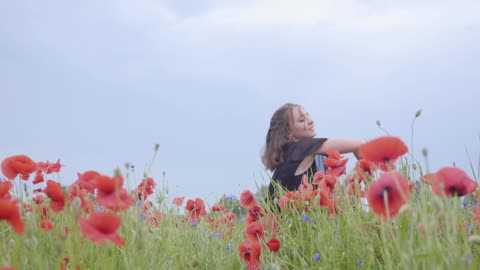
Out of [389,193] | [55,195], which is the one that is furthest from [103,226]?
[389,193]

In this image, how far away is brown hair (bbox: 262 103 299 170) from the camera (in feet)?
18.2

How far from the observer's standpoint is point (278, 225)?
3.39 meters

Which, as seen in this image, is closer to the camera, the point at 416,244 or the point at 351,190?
the point at 416,244

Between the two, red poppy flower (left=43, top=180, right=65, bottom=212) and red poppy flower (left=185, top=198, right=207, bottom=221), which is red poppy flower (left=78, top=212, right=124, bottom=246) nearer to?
red poppy flower (left=43, top=180, right=65, bottom=212)

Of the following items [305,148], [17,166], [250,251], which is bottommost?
[250,251]

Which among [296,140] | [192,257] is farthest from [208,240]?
[296,140]

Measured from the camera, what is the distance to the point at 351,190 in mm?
3105

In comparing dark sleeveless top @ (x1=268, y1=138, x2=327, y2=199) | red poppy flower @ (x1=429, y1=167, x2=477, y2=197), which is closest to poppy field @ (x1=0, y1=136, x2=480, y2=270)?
red poppy flower @ (x1=429, y1=167, x2=477, y2=197)

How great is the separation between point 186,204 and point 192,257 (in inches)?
29.2

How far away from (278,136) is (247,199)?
2.19m

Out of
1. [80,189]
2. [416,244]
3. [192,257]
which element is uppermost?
[80,189]

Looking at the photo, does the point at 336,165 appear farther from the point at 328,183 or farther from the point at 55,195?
the point at 55,195

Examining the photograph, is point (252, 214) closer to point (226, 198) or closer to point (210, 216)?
point (210, 216)

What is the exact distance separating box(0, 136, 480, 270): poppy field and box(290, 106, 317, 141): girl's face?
1.66 m
